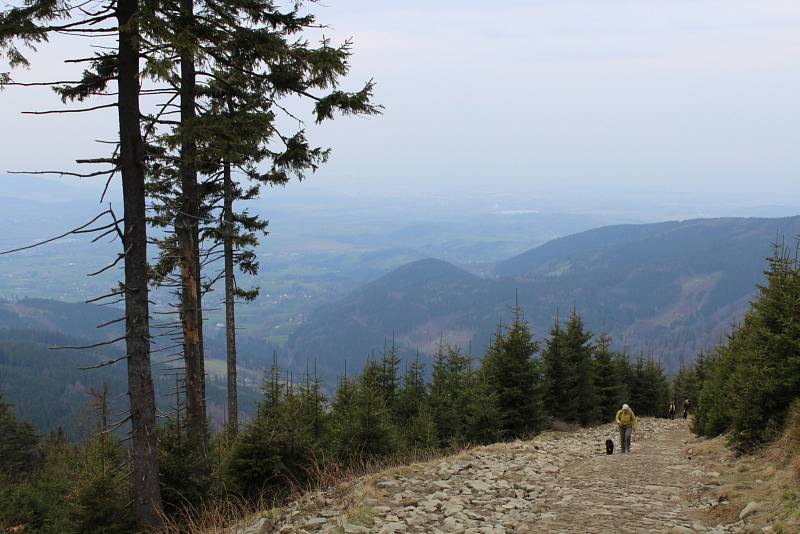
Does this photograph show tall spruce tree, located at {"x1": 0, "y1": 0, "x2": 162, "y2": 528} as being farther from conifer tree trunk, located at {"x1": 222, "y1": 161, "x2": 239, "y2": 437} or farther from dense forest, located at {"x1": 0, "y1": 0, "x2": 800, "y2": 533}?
conifer tree trunk, located at {"x1": 222, "y1": 161, "x2": 239, "y2": 437}

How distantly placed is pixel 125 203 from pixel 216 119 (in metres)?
2.29

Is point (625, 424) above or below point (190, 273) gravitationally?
below

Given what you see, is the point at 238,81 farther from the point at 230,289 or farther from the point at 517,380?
the point at 517,380

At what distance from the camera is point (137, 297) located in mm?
9898

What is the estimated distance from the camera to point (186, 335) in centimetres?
1334

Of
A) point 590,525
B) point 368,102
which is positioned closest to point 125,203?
point 368,102

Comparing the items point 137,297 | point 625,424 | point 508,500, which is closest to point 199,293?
point 137,297

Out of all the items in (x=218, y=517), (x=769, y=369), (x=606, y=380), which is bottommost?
(x=606, y=380)

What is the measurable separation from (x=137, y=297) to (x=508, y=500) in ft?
24.0

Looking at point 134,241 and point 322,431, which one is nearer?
point 134,241

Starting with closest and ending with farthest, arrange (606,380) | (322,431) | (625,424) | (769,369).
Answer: (769,369) < (322,431) < (625,424) < (606,380)

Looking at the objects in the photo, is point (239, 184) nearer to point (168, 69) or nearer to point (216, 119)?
point (216, 119)

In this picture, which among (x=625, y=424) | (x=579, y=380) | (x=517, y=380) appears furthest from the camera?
(x=579, y=380)

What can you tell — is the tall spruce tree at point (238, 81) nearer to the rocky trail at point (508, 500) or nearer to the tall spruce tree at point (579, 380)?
the rocky trail at point (508, 500)
